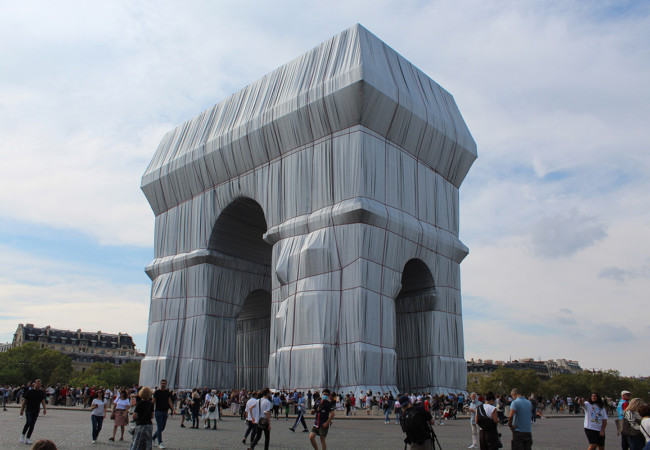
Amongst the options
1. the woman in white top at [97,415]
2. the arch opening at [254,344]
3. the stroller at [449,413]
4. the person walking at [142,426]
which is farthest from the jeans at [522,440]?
the arch opening at [254,344]

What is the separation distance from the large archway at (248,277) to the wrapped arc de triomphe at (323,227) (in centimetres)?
14

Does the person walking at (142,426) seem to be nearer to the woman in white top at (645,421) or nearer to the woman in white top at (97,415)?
the woman in white top at (97,415)

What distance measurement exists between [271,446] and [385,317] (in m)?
15.5

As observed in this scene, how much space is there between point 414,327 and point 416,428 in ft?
88.2

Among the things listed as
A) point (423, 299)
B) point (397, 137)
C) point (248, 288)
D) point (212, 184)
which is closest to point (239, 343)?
point (248, 288)

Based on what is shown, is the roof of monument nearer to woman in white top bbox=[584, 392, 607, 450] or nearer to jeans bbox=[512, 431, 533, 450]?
woman in white top bbox=[584, 392, 607, 450]

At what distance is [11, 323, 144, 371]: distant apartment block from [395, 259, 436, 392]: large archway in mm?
84556

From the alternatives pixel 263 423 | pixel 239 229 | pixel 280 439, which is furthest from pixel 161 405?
pixel 239 229

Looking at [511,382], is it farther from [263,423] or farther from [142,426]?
[142,426]

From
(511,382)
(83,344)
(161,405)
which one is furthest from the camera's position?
(83,344)

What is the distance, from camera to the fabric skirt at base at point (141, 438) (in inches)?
365

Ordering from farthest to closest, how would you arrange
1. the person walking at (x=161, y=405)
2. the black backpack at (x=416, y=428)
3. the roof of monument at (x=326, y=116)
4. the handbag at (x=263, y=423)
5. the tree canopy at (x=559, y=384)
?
1. the tree canopy at (x=559, y=384)
2. the roof of monument at (x=326, y=116)
3. the person walking at (x=161, y=405)
4. the handbag at (x=263, y=423)
5. the black backpack at (x=416, y=428)

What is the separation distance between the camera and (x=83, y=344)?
115 meters

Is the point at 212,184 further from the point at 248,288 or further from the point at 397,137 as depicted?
the point at 397,137
